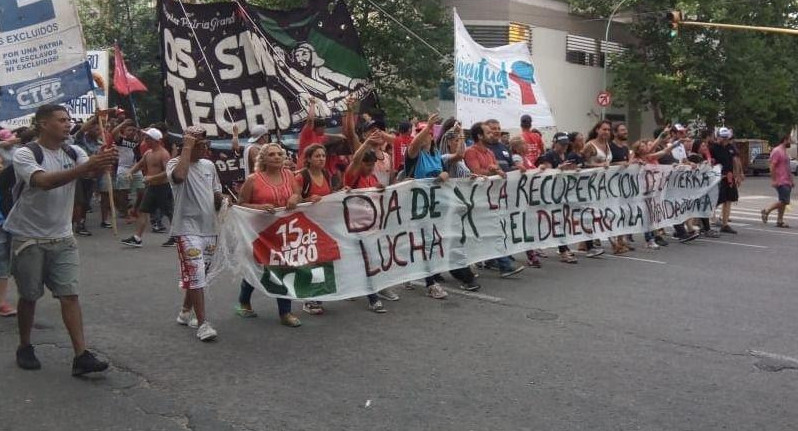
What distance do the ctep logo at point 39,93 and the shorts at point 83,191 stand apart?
3.69 metres

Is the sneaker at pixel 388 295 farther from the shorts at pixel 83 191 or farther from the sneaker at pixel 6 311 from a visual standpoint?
the shorts at pixel 83 191

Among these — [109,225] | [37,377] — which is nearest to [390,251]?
[37,377]

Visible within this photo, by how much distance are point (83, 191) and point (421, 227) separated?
6.58 m

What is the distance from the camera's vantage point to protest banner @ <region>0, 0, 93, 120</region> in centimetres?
708

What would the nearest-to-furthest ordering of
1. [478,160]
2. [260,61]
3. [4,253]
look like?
1. [4,253]
2. [260,61]
3. [478,160]

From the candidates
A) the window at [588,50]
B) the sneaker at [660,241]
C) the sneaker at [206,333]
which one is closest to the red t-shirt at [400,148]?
the sneaker at [660,241]

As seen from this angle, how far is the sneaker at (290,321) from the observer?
6363 millimetres

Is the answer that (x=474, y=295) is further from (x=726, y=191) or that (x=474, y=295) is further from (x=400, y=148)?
(x=726, y=191)

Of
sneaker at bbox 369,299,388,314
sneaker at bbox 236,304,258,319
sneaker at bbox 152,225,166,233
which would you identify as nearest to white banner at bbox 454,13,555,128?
sneaker at bbox 369,299,388,314

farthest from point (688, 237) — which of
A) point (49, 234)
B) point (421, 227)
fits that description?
point (49, 234)

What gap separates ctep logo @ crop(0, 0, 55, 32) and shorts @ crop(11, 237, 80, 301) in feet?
9.90

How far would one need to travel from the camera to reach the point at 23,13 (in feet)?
23.4

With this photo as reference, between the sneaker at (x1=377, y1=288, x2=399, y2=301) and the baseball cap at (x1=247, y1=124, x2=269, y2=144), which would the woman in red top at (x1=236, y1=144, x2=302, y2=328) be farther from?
the baseball cap at (x1=247, y1=124, x2=269, y2=144)

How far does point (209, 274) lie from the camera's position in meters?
6.16
